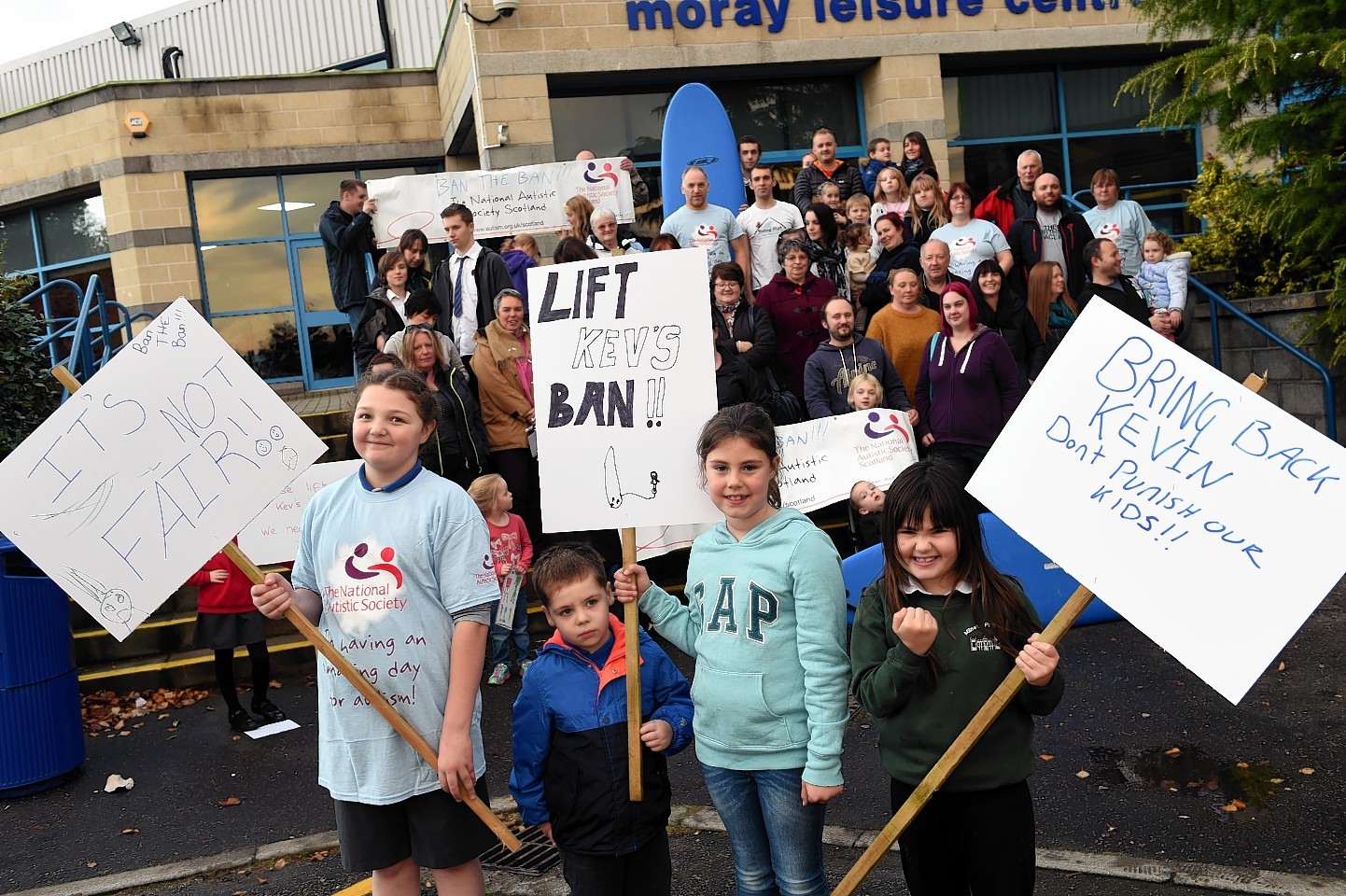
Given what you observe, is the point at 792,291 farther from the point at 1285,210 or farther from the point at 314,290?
the point at 314,290

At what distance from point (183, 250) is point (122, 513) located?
1317 centimetres

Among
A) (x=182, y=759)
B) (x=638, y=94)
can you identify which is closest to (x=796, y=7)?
(x=638, y=94)

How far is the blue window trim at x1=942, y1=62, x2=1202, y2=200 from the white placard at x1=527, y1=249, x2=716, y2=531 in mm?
12962

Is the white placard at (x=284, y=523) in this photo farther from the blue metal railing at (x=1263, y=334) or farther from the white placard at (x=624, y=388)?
the blue metal railing at (x=1263, y=334)

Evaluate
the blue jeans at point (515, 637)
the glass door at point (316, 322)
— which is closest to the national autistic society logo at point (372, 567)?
the blue jeans at point (515, 637)

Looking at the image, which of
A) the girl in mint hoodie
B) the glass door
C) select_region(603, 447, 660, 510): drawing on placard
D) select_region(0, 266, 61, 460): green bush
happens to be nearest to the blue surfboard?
select_region(0, 266, 61, 460): green bush

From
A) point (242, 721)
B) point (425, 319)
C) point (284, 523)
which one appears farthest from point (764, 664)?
point (425, 319)

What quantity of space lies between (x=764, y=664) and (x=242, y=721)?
165 inches

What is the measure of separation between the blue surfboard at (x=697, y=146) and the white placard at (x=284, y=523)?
16.2 ft

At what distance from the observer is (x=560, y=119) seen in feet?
45.0

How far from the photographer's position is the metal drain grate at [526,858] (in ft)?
13.4

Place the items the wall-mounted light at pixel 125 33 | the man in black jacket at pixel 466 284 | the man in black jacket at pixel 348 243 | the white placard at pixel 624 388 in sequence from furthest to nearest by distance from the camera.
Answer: the wall-mounted light at pixel 125 33 → the man in black jacket at pixel 348 243 → the man in black jacket at pixel 466 284 → the white placard at pixel 624 388

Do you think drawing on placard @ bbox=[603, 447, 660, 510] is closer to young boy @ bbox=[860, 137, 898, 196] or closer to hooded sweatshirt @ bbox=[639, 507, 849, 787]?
hooded sweatshirt @ bbox=[639, 507, 849, 787]

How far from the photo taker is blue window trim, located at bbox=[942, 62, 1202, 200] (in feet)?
49.8
